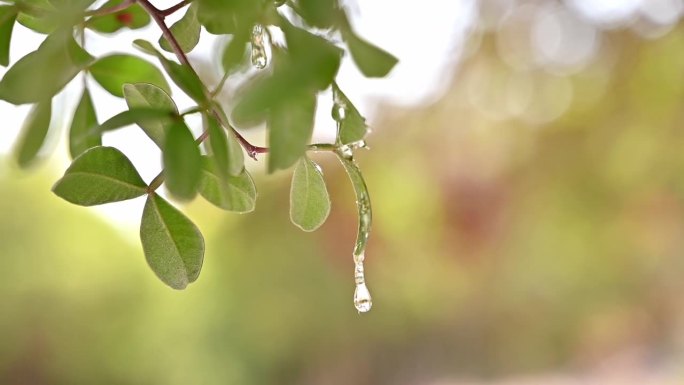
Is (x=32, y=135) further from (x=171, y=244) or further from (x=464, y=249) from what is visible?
(x=464, y=249)

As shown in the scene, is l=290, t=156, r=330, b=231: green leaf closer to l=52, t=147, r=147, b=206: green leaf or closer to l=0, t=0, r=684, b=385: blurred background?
l=52, t=147, r=147, b=206: green leaf

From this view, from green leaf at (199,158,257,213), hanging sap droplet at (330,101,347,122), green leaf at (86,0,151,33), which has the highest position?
green leaf at (86,0,151,33)

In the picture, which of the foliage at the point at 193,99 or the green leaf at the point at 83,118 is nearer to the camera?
the foliage at the point at 193,99

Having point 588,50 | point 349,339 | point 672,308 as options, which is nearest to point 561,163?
point 588,50

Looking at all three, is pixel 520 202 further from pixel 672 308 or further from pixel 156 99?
pixel 156 99

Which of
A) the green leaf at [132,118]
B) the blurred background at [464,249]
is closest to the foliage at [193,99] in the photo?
the green leaf at [132,118]

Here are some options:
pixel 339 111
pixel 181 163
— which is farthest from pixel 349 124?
pixel 181 163

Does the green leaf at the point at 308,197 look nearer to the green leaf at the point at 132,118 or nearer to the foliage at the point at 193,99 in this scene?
the foliage at the point at 193,99

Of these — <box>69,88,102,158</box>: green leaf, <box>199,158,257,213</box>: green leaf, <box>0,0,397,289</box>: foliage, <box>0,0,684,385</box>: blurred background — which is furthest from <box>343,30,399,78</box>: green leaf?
<box>0,0,684,385</box>: blurred background
